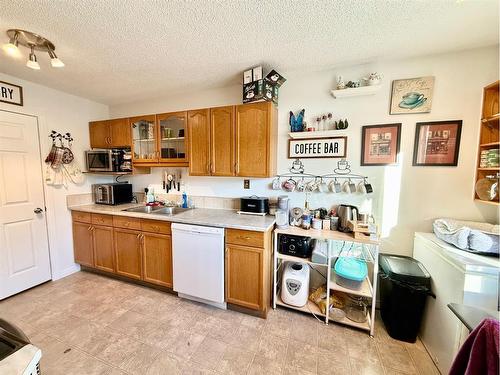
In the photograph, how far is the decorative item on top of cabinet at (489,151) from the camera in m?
1.55

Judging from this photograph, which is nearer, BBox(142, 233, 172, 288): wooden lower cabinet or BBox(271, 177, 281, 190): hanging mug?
BBox(142, 233, 172, 288): wooden lower cabinet

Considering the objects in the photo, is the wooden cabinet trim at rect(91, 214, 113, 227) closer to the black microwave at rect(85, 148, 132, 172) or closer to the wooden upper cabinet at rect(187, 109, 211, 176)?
the black microwave at rect(85, 148, 132, 172)

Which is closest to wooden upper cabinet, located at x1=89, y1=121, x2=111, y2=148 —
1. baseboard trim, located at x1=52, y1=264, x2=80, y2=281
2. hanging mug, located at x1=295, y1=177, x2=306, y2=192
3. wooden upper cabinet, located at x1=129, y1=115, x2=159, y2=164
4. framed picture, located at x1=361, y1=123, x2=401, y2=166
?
wooden upper cabinet, located at x1=129, y1=115, x2=159, y2=164

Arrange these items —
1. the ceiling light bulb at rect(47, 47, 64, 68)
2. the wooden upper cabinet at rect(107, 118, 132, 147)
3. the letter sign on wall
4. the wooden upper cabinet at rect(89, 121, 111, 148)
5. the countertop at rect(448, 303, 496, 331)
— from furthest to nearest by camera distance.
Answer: the wooden upper cabinet at rect(89, 121, 111, 148) < the wooden upper cabinet at rect(107, 118, 132, 147) < the letter sign on wall < the ceiling light bulb at rect(47, 47, 64, 68) < the countertop at rect(448, 303, 496, 331)

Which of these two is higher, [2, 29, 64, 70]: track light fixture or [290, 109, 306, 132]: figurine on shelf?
[2, 29, 64, 70]: track light fixture

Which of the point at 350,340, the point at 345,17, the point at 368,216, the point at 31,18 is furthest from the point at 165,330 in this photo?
the point at 345,17

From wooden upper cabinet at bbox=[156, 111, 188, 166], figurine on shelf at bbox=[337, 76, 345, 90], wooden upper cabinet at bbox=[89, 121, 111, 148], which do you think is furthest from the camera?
wooden upper cabinet at bbox=[89, 121, 111, 148]

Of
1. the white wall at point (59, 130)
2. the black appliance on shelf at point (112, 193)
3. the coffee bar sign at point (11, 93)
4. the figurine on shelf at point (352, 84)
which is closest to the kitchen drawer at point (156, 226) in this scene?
the black appliance on shelf at point (112, 193)

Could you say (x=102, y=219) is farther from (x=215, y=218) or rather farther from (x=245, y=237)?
(x=245, y=237)

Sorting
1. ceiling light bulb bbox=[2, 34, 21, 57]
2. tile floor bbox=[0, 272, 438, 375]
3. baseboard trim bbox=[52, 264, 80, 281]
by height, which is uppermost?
ceiling light bulb bbox=[2, 34, 21, 57]

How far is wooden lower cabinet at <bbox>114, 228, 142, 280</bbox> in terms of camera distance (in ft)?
7.75

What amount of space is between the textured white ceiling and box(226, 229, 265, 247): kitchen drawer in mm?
1597

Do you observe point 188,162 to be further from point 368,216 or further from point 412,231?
point 412,231

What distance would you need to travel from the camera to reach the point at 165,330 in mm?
1810
